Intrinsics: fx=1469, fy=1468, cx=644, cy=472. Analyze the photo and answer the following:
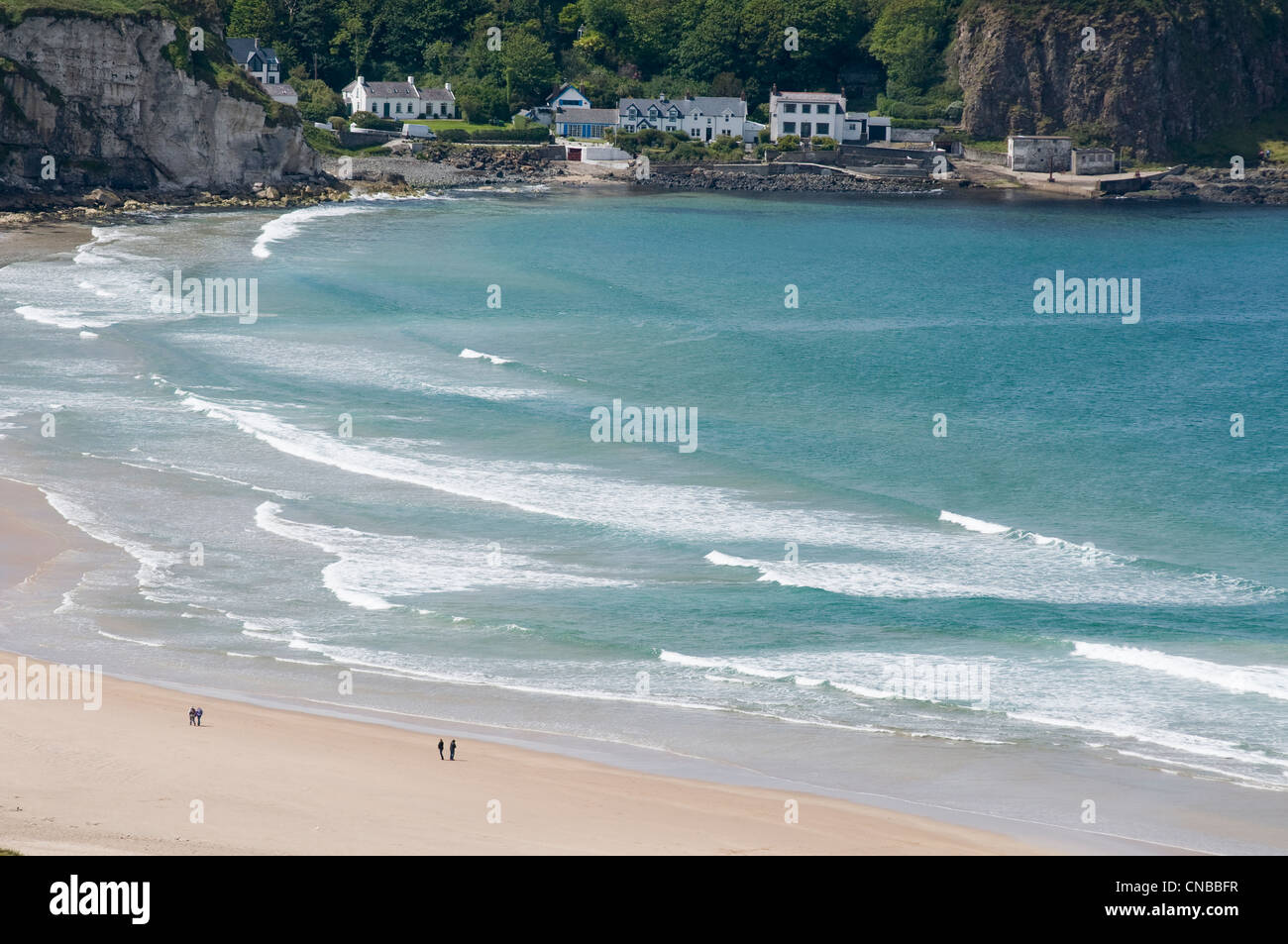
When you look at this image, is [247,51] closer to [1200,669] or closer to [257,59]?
[257,59]

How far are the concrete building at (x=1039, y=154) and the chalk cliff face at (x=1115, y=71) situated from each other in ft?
11.8

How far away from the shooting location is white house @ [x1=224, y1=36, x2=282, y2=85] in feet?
383

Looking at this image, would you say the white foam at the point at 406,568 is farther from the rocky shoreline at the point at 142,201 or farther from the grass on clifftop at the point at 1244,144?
the grass on clifftop at the point at 1244,144

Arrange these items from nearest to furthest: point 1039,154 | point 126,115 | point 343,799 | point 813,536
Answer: point 343,799, point 813,536, point 126,115, point 1039,154

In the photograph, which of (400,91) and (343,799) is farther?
(400,91)

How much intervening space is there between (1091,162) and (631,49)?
41.5 meters

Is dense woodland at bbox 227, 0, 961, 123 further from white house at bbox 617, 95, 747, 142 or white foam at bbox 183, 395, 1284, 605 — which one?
white foam at bbox 183, 395, 1284, 605

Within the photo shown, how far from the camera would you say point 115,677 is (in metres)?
25.4

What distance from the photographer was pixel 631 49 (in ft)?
432

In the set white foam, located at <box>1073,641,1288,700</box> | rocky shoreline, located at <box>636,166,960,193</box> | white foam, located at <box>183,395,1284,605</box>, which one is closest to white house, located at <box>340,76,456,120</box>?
rocky shoreline, located at <box>636,166,960,193</box>

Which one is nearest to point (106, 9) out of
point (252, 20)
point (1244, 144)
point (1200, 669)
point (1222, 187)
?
point (252, 20)

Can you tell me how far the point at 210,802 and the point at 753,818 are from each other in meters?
7.54

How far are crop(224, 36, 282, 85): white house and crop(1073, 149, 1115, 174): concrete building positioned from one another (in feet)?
213

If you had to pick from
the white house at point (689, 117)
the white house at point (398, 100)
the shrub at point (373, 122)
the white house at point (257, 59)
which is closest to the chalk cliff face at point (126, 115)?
the shrub at point (373, 122)
